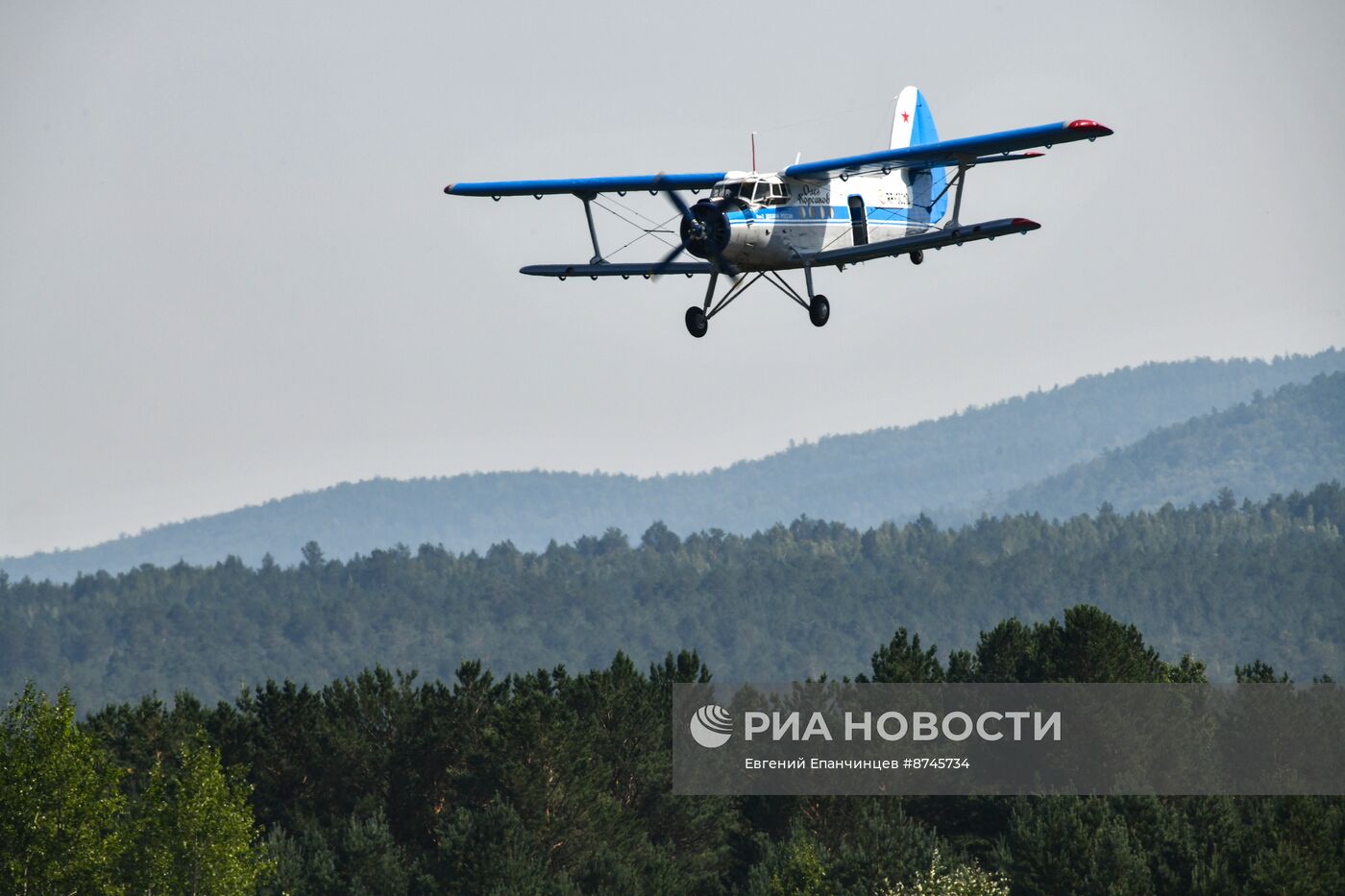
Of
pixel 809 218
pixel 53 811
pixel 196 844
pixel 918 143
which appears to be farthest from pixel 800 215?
pixel 196 844

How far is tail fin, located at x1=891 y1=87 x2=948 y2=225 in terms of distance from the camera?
61.0m

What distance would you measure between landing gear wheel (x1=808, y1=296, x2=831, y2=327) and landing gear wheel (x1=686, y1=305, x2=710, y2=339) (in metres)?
2.79

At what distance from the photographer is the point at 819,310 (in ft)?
180

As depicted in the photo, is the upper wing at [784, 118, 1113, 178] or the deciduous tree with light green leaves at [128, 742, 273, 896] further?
the deciduous tree with light green leaves at [128, 742, 273, 896]

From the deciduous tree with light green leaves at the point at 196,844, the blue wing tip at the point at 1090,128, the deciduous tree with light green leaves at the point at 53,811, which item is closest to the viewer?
the blue wing tip at the point at 1090,128

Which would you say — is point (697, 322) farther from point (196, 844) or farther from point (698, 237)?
point (196, 844)

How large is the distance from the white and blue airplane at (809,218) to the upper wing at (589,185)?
0.15ft

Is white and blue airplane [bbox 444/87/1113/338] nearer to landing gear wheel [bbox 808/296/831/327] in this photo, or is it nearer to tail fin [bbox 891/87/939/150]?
landing gear wheel [bbox 808/296/831/327]

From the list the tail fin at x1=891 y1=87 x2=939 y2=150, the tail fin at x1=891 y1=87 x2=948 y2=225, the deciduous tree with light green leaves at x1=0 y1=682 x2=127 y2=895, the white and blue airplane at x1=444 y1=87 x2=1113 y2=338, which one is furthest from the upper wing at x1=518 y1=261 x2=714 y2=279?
the deciduous tree with light green leaves at x1=0 y1=682 x2=127 y2=895

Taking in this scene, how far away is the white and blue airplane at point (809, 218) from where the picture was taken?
174ft

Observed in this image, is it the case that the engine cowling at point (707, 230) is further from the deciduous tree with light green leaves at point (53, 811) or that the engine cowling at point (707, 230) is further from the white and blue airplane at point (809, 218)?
the deciduous tree with light green leaves at point (53, 811)

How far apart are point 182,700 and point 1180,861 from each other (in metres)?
69.0

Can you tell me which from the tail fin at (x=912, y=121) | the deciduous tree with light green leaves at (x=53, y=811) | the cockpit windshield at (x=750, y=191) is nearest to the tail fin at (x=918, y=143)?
the tail fin at (x=912, y=121)

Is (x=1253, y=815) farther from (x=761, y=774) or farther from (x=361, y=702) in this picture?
(x=361, y=702)
